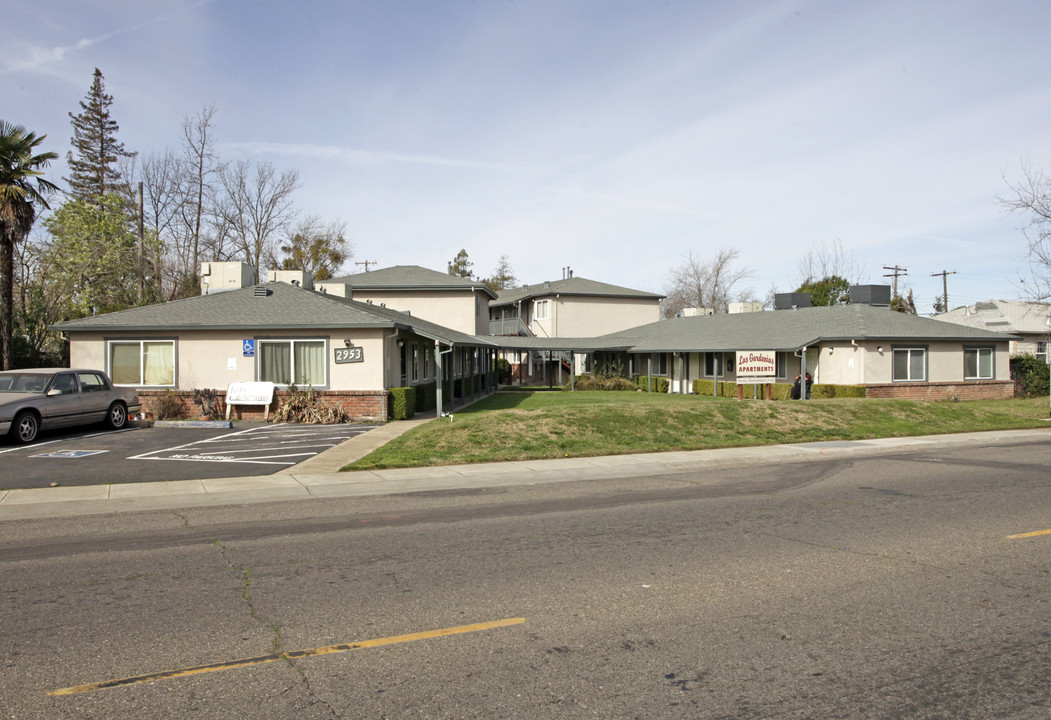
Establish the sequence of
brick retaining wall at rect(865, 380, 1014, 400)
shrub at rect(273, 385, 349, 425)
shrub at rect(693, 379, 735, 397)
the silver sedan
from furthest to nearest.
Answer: shrub at rect(693, 379, 735, 397) < brick retaining wall at rect(865, 380, 1014, 400) < shrub at rect(273, 385, 349, 425) < the silver sedan

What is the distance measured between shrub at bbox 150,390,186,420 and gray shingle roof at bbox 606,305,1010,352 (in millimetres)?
23392

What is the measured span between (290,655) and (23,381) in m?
16.4

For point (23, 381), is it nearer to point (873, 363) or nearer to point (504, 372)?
point (873, 363)

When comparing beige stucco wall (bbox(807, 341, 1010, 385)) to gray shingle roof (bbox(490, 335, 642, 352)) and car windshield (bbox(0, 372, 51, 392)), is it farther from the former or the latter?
car windshield (bbox(0, 372, 51, 392))

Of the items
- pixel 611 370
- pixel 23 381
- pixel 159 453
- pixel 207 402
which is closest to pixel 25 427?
pixel 23 381

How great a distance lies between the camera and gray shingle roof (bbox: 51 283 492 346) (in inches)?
870

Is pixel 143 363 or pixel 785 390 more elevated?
pixel 143 363

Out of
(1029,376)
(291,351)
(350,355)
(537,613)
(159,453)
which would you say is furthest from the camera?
(1029,376)

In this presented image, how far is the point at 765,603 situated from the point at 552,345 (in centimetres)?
4101

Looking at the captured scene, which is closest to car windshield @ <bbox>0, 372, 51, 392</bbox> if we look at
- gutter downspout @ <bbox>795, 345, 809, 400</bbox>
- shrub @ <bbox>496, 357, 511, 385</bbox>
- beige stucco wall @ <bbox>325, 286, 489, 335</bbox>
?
gutter downspout @ <bbox>795, 345, 809, 400</bbox>

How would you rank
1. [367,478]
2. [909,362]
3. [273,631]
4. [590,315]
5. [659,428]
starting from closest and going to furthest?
[273,631]
[367,478]
[659,428]
[909,362]
[590,315]

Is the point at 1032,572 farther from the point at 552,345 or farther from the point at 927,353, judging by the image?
the point at 552,345

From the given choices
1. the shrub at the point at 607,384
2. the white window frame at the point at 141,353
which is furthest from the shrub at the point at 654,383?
the white window frame at the point at 141,353

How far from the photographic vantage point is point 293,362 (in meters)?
22.6
